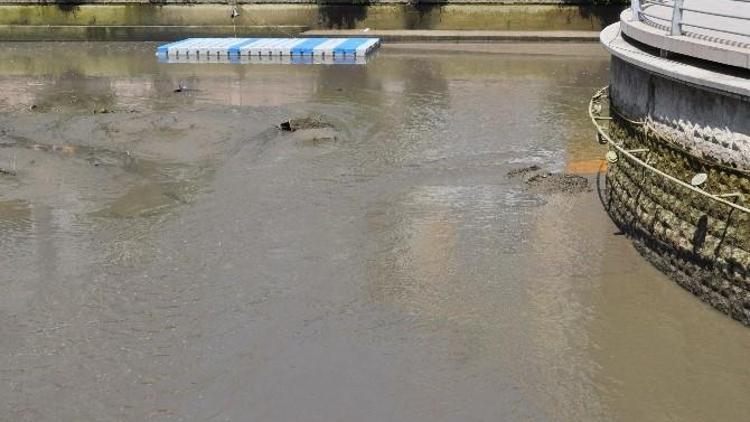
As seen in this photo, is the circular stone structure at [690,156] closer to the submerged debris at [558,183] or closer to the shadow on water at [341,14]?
the submerged debris at [558,183]

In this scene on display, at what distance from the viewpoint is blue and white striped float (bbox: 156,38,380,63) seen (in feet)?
83.4

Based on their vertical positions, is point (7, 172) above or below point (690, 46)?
below

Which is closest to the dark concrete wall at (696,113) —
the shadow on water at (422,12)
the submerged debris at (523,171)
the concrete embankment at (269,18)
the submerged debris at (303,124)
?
the submerged debris at (523,171)

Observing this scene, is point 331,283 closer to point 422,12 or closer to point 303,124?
point 303,124

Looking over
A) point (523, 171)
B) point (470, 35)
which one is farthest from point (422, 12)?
point (523, 171)

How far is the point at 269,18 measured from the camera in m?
30.9

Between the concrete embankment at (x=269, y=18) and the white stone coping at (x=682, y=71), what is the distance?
18794 mm

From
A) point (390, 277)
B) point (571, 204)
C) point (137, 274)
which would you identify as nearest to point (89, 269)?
point (137, 274)

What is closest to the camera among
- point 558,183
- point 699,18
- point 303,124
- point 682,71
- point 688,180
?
point 682,71

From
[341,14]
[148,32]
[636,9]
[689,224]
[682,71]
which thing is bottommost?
[689,224]

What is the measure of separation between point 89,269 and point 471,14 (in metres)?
22.4

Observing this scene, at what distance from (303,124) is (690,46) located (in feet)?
31.1

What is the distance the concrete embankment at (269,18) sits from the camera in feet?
96.9

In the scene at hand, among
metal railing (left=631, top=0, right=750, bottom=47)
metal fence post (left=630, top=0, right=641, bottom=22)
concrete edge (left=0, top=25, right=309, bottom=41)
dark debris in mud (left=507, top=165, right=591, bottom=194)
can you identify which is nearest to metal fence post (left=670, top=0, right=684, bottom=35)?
metal railing (left=631, top=0, right=750, bottom=47)
